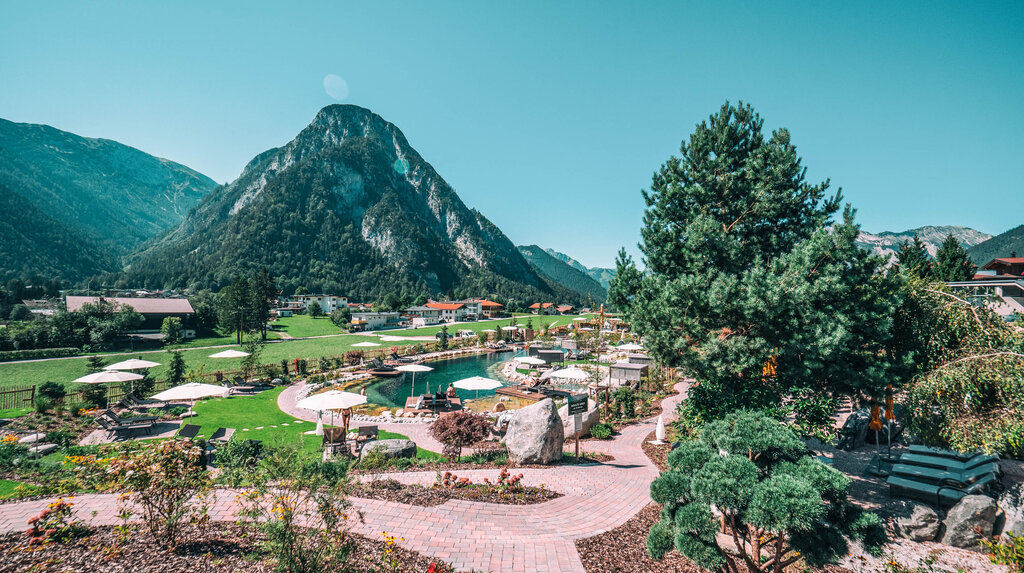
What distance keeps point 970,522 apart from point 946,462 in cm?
213

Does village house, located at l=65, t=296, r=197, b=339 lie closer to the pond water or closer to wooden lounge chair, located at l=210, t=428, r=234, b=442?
the pond water

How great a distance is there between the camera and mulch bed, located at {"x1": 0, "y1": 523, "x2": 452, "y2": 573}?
4.35 metres

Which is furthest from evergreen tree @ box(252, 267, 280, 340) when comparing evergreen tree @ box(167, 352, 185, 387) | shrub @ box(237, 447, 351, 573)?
shrub @ box(237, 447, 351, 573)

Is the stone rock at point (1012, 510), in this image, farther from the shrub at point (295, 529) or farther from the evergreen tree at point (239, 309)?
the evergreen tree at point (239, 309)

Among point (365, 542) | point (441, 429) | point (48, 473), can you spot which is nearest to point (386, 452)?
point (441, 429)

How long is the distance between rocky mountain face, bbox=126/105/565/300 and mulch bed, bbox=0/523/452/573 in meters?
123

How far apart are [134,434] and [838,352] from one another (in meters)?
17.1

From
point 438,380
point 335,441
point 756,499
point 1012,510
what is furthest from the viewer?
point 438,380

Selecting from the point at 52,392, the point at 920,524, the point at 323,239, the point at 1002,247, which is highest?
the point at 323,239

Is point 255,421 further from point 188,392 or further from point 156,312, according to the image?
point 156,312

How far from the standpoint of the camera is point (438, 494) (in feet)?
24.2

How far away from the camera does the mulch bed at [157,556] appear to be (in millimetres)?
4352

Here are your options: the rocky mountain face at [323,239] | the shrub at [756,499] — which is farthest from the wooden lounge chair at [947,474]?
the rocky mountain face at [323,239]

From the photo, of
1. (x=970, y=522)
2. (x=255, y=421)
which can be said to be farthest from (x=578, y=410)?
(x=255, y=421)
